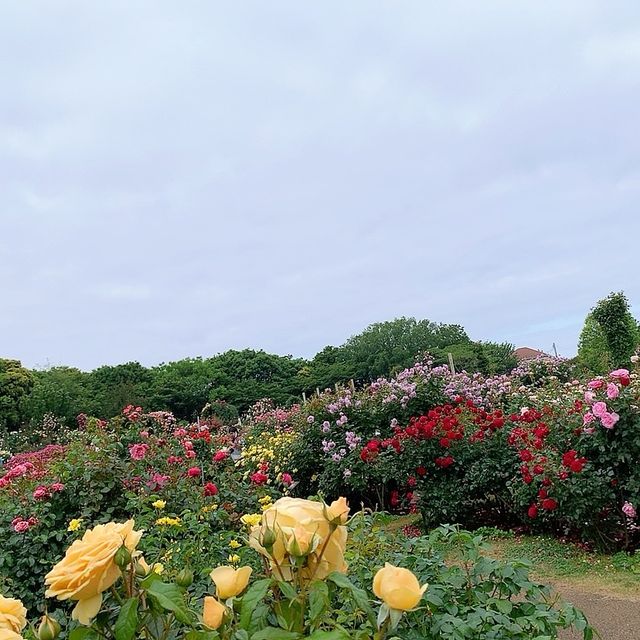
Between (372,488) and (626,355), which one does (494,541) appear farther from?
(626,355)

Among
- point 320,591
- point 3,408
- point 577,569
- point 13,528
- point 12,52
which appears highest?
point 12,52

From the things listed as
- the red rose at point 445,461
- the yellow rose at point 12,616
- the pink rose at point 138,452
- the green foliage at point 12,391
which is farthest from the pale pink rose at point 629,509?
the green foliage at point 12,391

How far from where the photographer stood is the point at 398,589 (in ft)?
2.68

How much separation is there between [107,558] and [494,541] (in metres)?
5.40

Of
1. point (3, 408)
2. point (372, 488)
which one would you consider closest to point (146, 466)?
point (372, 488)

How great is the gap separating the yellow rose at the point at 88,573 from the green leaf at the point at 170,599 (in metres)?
0.06

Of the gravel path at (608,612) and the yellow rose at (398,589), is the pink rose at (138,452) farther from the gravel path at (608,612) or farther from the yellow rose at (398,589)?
the yellow rose at (398,589)

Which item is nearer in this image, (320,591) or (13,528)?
(320,591)

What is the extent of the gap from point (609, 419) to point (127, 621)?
4.28 metres

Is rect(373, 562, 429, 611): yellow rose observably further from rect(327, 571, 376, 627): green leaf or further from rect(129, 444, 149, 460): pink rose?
rect(129, 444, 149, 460): pink rose

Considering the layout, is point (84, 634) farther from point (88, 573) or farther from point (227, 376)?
point (227, 376)

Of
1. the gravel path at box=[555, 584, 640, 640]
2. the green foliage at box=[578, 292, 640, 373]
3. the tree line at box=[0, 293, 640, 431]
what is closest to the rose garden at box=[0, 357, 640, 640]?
the gravel path at box=[555, 584, 640, 640]

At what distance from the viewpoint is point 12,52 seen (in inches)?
240

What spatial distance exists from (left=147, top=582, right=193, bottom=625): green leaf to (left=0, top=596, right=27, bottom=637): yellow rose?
175 mm
